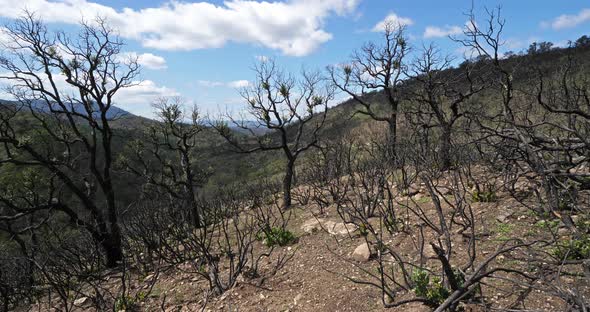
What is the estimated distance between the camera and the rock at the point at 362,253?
5.97m

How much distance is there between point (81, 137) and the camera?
1185cm

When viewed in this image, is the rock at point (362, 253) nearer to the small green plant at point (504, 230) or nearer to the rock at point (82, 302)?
the small green plant at point (504, 230)

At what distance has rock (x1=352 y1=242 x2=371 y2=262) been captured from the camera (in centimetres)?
597

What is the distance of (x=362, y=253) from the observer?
20.1ft

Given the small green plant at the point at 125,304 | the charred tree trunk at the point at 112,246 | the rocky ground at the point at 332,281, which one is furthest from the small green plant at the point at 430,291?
the charred tree trunk at the point at 112,246

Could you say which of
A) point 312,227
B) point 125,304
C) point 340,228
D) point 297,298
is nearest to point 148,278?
point 125,304

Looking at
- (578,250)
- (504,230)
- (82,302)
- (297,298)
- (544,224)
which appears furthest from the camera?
(82,302)

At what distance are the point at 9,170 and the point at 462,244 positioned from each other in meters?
47.1

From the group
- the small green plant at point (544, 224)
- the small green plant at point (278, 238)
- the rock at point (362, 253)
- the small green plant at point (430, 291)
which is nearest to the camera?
the small green plant at point (430, 291)

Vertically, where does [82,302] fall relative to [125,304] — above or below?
below

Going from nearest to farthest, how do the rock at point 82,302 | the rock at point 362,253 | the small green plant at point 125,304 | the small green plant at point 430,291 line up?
the small green plant at point 430,291 < the rock at point 362,253 < the small green plant at point 125,304 < the rock at point 82,302

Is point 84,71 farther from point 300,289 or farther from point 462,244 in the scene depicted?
point 462,244

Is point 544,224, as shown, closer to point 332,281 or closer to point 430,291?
point 430,291

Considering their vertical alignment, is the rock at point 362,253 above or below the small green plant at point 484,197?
below
